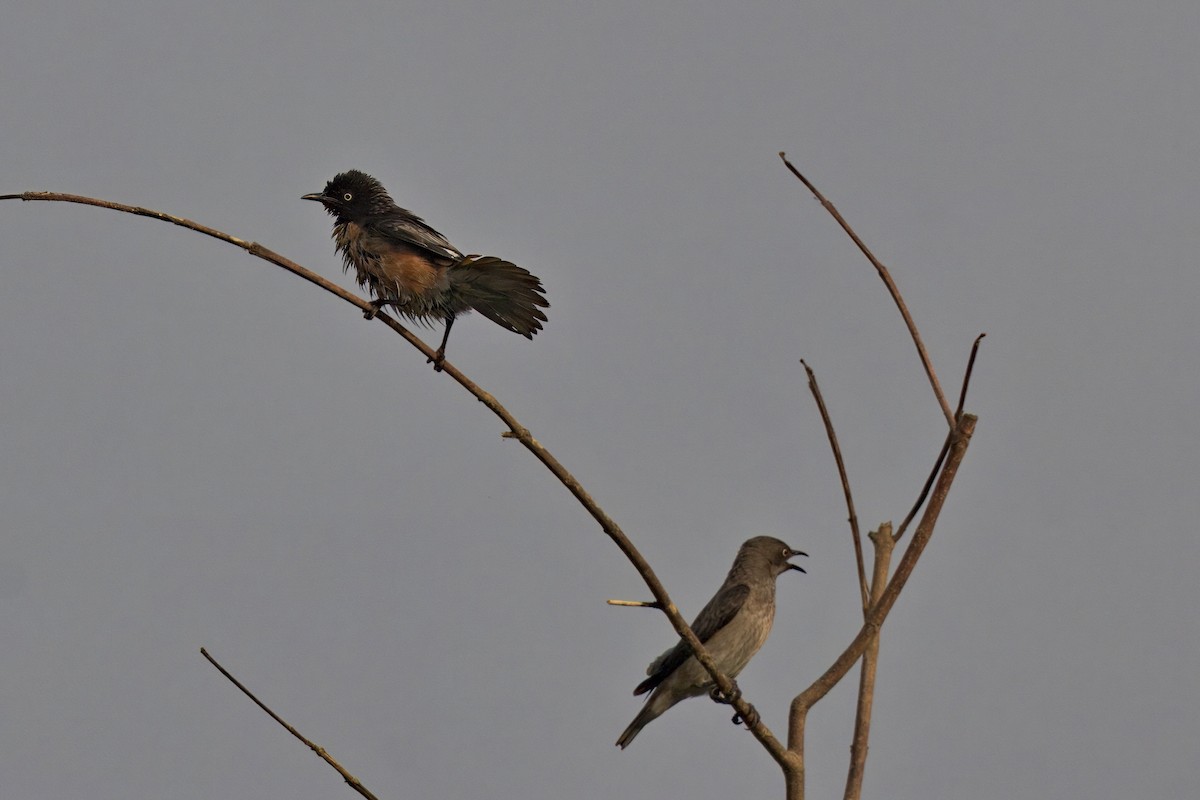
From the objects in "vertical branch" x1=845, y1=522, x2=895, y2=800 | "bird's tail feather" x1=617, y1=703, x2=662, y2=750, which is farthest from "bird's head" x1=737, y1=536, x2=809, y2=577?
"vertical branch" x1=845, y1=522, x2=895, y2=800

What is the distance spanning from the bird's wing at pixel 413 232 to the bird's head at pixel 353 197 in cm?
24

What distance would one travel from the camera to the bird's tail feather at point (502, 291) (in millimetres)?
7559

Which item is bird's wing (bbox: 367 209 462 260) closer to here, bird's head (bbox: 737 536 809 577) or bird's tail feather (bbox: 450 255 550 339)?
bird's tail feather (bbox: 450 255 550 339)

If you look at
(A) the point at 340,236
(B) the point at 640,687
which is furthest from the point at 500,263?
(B) the point at 640,687

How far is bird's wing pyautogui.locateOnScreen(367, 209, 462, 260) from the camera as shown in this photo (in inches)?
329

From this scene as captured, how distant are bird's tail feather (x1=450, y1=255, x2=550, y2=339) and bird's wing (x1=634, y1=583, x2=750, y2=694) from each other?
10.3 ft

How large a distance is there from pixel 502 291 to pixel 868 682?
132 inches

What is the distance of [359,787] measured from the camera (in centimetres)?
469

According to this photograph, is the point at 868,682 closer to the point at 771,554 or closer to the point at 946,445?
the point at 946,445

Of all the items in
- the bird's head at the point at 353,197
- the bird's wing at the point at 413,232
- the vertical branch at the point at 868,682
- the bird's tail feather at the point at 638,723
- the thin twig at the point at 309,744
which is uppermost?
the bird's head at the point at 353,197

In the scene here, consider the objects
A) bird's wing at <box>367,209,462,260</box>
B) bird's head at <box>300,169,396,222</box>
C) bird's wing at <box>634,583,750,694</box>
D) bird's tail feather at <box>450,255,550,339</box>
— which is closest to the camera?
bird's tail feather at <box>450,255,550,339</box>

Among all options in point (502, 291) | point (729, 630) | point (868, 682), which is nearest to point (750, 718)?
point (868, 682)

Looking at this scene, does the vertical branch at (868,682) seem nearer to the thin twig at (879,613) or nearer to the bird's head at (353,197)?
the thin twig at (879,613)

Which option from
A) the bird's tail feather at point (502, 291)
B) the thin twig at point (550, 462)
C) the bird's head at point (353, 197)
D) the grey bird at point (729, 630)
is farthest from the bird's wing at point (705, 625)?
the thin twig at point (550, 462)
